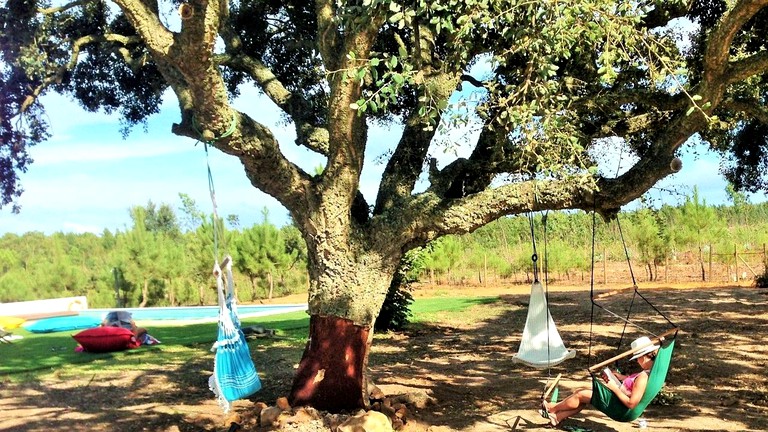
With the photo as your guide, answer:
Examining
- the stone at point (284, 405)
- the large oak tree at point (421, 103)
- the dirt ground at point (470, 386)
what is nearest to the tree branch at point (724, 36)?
the large oak tree at point (421, 103)

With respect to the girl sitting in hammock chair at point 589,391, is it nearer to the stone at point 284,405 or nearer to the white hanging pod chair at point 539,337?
the white hanging pod chair at point 539,337

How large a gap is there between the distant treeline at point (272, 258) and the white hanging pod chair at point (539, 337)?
1082 centimetres

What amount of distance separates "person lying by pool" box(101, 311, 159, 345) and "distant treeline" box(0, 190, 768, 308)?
25.8 feet

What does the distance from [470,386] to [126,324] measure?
6412 mm

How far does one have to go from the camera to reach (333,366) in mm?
5113

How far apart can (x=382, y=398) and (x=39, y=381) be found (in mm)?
4252

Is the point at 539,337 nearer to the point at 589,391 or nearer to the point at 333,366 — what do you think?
the point at 589,391

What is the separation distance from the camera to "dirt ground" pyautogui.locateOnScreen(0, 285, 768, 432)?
5.33m

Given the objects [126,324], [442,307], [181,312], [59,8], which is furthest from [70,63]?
[181,312]

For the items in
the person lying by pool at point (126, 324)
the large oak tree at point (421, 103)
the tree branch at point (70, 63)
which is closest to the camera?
the large oak tree at point (421, 103)

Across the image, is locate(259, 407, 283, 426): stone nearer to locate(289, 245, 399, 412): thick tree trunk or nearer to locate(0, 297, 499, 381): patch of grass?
locate(289, 245, 399, 412): thick tree trunk

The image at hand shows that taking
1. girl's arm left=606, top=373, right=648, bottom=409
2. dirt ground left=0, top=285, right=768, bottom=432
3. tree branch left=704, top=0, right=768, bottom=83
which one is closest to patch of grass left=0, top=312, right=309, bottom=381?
dirt ground left=0, top=285, right=768, bottom=432

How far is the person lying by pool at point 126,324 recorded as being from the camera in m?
10.3

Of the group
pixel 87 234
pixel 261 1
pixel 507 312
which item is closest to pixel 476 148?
pixel 261 1
